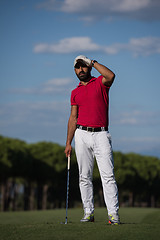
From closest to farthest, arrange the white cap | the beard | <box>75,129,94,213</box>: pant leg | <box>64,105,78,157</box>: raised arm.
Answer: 1. the white cap
2. <box>75,129,94,213</box>: pant leg
3. the beard
4. <box>64,105,78,157</box>: raised arm

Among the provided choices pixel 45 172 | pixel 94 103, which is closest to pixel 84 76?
pixel 94 103

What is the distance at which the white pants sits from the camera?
8.13 meters

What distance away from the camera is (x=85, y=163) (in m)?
8.48

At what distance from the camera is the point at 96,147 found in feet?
27.2

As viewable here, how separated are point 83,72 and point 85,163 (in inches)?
72.0

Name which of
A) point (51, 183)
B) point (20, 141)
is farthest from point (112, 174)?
point (51, 183)

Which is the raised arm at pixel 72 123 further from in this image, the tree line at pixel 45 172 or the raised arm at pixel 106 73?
the tree line at pixel 45 172

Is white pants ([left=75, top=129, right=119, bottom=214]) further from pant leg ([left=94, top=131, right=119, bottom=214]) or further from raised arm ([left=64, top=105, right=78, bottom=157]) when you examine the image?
raised arm ([left=64, top=105, right=78, bottom=157])

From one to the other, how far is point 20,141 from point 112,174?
46.0m

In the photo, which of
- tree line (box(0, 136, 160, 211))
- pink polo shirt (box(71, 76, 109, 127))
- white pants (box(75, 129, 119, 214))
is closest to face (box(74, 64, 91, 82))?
pink polo shirt (box(71, 76, 109, 127))

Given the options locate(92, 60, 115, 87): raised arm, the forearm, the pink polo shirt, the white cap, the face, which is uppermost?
the white cap

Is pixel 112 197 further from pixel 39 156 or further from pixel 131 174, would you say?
pixel 131 174

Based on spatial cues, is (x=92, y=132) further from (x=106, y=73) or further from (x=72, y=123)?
(x=106, y=73)

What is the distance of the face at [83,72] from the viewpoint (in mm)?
8539
